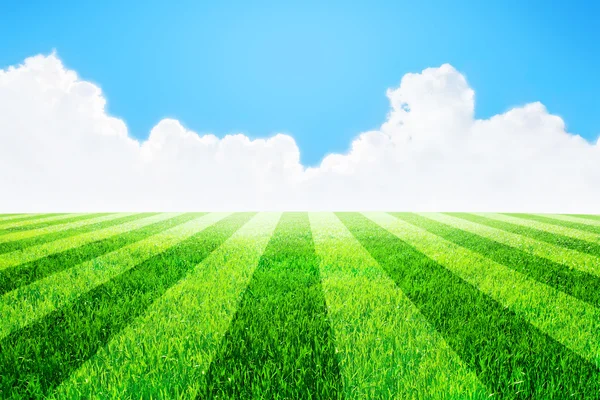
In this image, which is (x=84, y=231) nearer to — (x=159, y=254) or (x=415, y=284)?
(x=159, y=254)

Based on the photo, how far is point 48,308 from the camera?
16.6 ft

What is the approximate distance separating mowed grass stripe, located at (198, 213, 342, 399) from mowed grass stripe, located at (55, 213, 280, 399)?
17 centimetres

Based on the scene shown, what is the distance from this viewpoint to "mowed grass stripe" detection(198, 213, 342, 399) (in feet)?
10.5

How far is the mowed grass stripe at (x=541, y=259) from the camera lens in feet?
21.4

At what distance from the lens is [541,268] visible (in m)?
7.88

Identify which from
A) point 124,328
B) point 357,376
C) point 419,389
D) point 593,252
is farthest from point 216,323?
point 593,252

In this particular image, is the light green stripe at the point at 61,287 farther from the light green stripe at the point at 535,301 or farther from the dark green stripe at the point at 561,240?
the dark green stripe at the point at 561,240

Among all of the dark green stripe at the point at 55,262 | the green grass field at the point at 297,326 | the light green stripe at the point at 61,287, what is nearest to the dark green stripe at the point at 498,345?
the green grass field at the point at 297,326

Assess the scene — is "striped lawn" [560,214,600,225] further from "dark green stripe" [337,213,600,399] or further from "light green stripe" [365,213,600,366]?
"dark green stripe" [337,213,600,399]

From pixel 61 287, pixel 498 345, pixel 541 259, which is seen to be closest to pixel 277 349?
pixel 498 345

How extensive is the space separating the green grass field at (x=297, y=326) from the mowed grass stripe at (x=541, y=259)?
8 centimetres

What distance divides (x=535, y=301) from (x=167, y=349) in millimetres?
5168

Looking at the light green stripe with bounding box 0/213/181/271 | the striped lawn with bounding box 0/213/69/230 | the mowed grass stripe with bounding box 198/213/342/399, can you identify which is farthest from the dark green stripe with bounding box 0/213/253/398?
the striped lawn with bounding box 0/213/69/230

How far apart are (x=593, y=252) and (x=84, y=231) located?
16.5m
